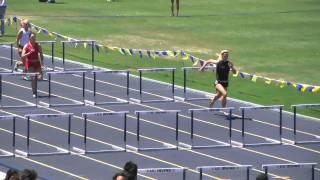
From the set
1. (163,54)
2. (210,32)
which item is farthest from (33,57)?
(210,32)

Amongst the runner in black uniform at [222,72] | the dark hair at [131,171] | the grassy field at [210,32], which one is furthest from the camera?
the grassy field at [210,32]

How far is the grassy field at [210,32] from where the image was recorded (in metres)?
34.4

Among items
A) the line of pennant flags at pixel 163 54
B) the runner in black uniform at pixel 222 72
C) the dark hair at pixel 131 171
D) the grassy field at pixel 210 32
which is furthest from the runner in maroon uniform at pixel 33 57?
the dark hair at pixel 131 171

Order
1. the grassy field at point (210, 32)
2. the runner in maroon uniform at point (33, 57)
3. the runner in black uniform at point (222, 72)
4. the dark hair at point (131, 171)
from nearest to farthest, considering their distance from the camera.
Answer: the dark hair at point (131, 171) → the runner in black uniform at point (222, 72) → the runner in maroon uniform at point (33, 57) → the grassy field at point (210, 32)

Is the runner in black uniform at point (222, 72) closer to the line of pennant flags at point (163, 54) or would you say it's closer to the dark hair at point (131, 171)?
the line of pennant flags at point (163, 54)

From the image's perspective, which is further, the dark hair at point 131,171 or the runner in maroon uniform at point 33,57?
the runner in maroon uniform at point 33,57

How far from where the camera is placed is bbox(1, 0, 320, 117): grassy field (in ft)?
113

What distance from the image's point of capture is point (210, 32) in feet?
148

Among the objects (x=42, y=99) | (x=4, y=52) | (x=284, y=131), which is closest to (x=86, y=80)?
(x=42, y=99)

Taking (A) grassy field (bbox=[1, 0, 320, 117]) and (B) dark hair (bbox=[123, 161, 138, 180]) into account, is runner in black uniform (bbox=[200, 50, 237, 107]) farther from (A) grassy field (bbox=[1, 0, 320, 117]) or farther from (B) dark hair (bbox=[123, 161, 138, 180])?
(B) dark hair (bbox=[123, 161, 138, 180])

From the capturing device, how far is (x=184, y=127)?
2681 cm

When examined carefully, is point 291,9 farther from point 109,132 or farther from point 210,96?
point 109,132

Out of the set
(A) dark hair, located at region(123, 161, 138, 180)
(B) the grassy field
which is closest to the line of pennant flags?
(B) the grassy field

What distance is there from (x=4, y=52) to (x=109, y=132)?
1212 centimetres
